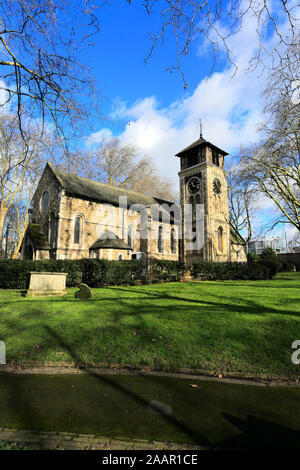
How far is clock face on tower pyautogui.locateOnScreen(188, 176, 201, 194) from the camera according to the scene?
35831 mm

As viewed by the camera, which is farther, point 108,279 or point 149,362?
point 108,279

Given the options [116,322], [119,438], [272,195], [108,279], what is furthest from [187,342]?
[272,195]

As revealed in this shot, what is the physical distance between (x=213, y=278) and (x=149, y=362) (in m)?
15.6

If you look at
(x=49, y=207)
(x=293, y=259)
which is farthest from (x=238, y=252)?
(x=49, y=207)

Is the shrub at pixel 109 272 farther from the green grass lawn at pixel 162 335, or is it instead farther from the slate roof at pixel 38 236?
the slate roof at pixel 38 236

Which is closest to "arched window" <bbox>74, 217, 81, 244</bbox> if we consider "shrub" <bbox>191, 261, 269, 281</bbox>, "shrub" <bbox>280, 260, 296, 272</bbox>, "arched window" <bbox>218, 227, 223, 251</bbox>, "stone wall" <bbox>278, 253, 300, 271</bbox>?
"shrub" <bbox>191, 261, 269, 281</bbox>

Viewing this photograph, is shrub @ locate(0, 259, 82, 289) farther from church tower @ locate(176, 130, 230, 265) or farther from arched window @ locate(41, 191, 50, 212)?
church tower @ locate(176, 130, 230, 265)

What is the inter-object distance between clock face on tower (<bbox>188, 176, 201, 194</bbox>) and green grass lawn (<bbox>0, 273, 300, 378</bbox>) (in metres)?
29.0

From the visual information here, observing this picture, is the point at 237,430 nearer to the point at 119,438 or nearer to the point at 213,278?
the point at 119,438

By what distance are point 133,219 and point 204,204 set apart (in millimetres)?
10495

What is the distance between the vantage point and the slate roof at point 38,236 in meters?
24.7

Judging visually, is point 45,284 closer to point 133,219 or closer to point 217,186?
point 133,219

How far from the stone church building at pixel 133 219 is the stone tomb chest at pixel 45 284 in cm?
1076

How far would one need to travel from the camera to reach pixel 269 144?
583 inches
